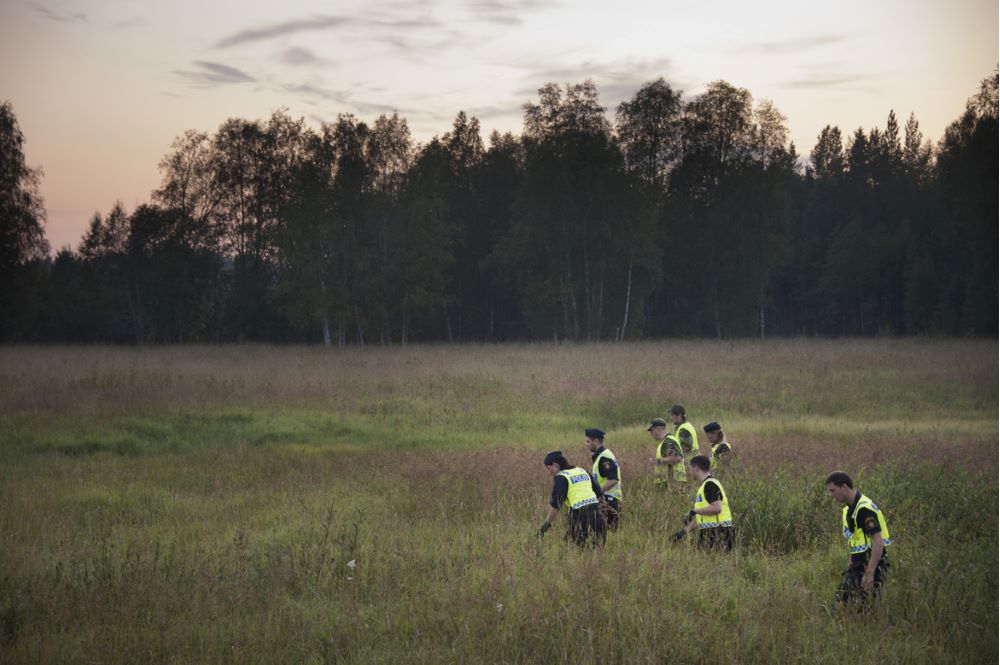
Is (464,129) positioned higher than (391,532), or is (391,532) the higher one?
(464,129)

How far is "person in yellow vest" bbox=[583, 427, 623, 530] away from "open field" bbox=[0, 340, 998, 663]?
0.33 metres

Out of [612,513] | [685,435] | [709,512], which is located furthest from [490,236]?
[709,512]

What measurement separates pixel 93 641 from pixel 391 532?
3524mm

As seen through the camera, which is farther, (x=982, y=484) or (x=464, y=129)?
(x=464, y=129)

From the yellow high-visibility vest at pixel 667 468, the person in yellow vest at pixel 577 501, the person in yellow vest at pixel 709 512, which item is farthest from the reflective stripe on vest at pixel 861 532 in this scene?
the yellow high-visibility vest at pixel 667 468

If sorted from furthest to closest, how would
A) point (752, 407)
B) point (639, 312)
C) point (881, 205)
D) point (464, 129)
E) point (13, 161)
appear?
point (881, 205)
point (464, 129)
point (639, 312)
point (13, 161)
point (752, 407)

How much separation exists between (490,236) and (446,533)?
47139 millimetres

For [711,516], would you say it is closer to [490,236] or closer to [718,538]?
[718,538]

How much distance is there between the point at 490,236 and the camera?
55156 mm

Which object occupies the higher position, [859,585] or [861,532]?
[861,532]

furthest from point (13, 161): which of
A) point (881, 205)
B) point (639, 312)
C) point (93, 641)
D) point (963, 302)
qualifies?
point (881, 205)

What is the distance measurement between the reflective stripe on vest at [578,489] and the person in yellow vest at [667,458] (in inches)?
Result: 100

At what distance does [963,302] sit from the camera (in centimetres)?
5200

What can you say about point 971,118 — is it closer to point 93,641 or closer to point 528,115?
point 528,115
